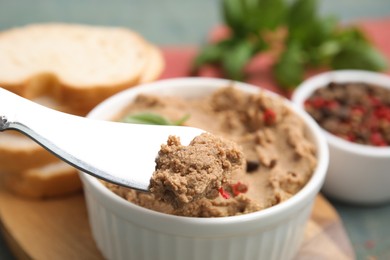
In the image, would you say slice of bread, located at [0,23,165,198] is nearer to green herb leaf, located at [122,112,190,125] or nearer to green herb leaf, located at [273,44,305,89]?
green herb leaf, located at [122,112,190,125]

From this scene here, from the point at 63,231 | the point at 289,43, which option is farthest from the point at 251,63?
the point at 63,231

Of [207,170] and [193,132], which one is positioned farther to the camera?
[193,132]

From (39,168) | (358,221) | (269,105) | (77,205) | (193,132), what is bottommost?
(358,221)

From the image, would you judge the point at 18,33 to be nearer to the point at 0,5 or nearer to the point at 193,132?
the point at 0,5

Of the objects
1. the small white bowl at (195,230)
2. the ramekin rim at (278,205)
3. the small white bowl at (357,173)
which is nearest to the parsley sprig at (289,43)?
the small white bowl at (357,173)

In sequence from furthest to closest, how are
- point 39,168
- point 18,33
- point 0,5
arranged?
point 0,5 → point 18,33 → point 39,168

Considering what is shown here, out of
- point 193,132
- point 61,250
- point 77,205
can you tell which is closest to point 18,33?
point 77,205

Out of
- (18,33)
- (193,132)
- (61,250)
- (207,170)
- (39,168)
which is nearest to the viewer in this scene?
(207,170)
